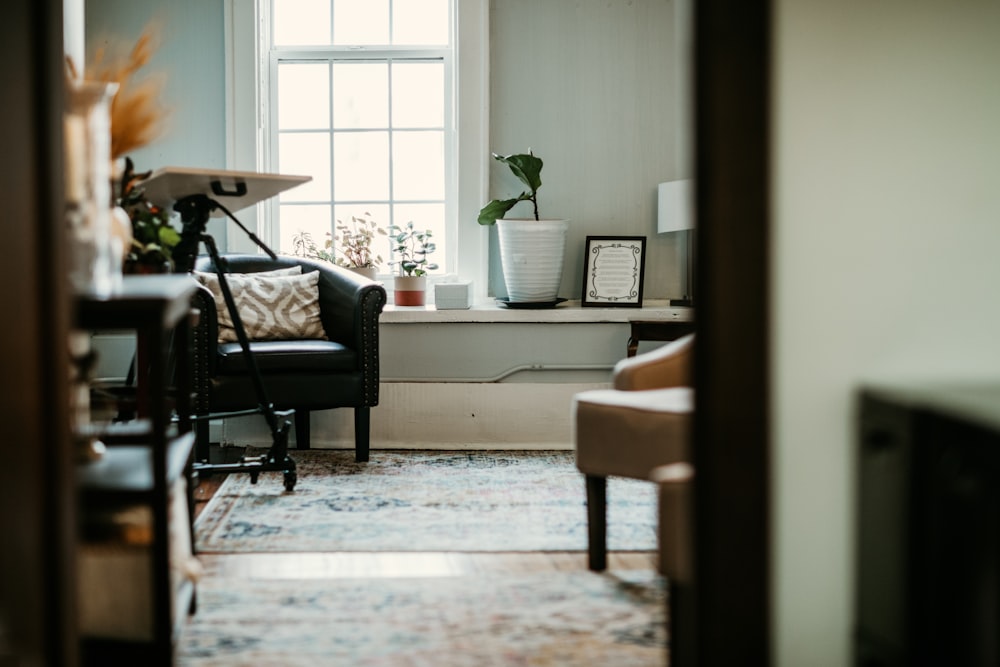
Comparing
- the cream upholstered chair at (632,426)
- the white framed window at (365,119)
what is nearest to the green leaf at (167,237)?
the cream upholstered chair at (632,426)

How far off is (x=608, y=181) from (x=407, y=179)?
3.25ft

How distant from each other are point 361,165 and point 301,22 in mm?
753

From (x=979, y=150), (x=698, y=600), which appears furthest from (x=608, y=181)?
(x=698, y=600)

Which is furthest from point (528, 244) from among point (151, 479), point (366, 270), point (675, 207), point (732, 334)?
point (732, 334)

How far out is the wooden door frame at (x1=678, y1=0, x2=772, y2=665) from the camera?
160 centimetres

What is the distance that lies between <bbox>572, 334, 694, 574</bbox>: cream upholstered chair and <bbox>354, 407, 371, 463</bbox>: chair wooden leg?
1629 mm

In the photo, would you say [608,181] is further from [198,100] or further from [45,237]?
[45,237]

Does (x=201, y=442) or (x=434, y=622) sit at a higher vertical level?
(x=201, y=442)

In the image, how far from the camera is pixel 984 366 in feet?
5.92

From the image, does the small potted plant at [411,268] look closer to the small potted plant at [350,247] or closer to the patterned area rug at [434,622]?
the small potted plant at [350,247]

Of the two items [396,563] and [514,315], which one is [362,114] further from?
[396,563]

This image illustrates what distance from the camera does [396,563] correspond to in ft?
9.77

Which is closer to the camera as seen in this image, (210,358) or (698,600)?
(698,600)

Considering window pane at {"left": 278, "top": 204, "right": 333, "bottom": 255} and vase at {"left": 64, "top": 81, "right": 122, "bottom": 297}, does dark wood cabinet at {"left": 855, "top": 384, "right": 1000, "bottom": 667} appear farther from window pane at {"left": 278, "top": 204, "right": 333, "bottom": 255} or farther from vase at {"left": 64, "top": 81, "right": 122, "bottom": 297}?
window pane at {"left": 278, "top": 204, "right": 333, "bottom": 255}
